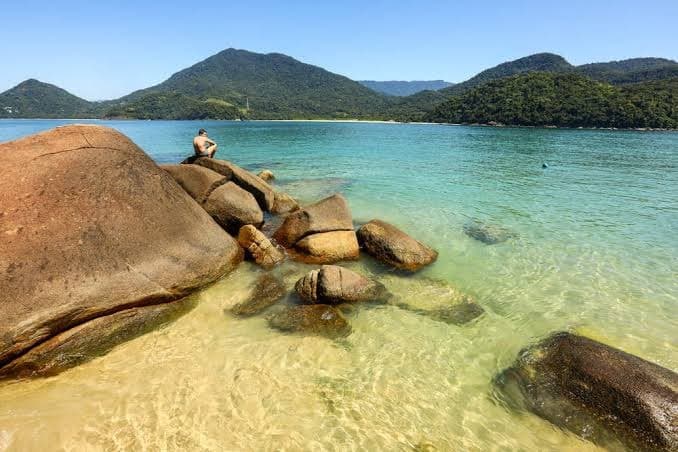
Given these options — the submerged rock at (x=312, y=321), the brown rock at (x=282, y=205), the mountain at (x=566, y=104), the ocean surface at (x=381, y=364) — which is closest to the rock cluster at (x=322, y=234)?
the ocean surface at (x=381, y=364)

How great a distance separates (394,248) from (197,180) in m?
5.89

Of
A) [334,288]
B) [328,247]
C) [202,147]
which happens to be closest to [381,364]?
[334,288]

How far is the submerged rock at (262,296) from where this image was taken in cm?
719

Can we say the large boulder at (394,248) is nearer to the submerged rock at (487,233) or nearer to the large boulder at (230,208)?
the submerged rock at (487,233)

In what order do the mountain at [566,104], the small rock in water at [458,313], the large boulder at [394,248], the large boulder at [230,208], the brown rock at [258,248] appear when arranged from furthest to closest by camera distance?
the mountain at [566,104] → the large boulder at [230,208] → the large boulder at [394,248] → the brown rock at [258,248] → the small rock in water at [458,313]

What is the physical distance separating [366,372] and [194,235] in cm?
486

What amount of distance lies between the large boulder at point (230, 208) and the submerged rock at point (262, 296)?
2.43m

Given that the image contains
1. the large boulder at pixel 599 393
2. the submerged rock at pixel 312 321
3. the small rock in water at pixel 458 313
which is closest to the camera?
the large boulder at pixel 599 393

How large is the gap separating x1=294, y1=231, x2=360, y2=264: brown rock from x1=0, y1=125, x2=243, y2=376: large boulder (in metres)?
1.98

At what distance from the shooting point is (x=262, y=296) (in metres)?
7.64

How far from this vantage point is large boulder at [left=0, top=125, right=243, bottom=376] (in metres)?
5.45

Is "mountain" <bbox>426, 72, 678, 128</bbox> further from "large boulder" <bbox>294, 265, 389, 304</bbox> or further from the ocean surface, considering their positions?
"large boulder" <bbox>294, 265, 389, 304</bbox>

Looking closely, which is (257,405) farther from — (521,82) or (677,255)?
(521,82)

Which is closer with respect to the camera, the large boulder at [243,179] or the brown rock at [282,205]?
the large boulder at [243,179]
